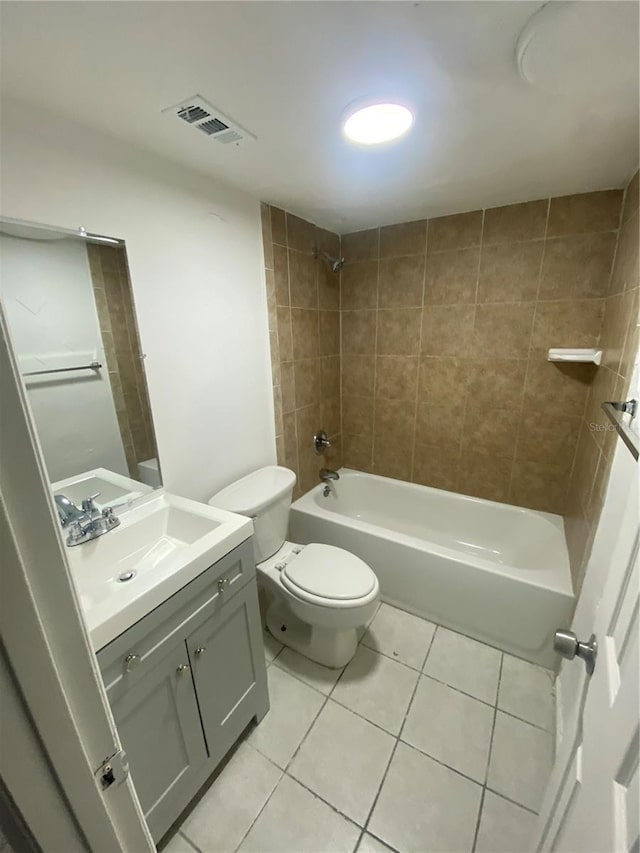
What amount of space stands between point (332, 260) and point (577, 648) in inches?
85.4

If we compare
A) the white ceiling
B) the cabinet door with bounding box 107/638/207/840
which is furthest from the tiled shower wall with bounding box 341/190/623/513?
the cabinet door with bounding box 107/638/207/840

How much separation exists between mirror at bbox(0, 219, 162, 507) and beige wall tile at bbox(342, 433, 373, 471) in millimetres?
1545

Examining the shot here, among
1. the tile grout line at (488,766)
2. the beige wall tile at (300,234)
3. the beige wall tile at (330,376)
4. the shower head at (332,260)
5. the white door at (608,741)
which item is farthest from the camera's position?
the beige wall tile at (330,376)

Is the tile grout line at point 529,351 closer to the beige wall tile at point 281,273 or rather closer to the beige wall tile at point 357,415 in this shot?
the beige wall tile at point 357,415

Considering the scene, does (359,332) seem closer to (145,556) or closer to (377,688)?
(145,556)

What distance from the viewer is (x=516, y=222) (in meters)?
1.86

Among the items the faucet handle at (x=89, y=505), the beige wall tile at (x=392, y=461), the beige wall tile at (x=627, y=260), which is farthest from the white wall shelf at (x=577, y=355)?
the faucet handle at (x=89, y=505)

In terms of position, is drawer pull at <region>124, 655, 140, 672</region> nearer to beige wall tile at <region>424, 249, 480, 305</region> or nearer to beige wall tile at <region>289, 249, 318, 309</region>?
beige wall tile at <region>289, 249, 318, 309</region>

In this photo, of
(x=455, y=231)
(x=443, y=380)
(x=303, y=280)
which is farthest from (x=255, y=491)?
(x=455, y=231)

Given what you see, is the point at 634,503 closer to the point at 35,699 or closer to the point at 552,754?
the point at 35,699

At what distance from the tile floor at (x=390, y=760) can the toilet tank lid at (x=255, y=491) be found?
0.78 m

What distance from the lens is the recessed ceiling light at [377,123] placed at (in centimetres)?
103

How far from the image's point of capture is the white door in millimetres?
459

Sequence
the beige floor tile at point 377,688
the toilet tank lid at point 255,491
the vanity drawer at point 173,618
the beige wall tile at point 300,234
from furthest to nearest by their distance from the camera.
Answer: the beige wall tile at point 300,234
the toilet tank lid at point 255,491
the beige floor tile at point 377,688
the vanity drawer at point 173,618
